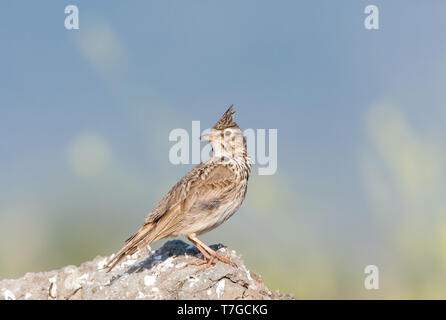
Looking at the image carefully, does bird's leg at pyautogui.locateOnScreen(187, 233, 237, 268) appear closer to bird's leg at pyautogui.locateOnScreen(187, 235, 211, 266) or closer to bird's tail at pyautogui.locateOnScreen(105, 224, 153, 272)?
bird's leg at pyautogui.locateOnScreen(187, 235, 211, 266)

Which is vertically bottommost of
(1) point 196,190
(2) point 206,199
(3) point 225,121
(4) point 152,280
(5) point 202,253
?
(4) point 152,280

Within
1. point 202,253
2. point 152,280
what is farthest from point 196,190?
point 152,280

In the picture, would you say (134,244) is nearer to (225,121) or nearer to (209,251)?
(209,251)

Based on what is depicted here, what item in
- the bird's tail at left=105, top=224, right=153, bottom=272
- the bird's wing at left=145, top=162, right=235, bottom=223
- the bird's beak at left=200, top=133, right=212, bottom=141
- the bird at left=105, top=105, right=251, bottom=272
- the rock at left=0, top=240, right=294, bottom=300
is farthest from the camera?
the bird's beak at left=200, top=133, right=212, bottom=141

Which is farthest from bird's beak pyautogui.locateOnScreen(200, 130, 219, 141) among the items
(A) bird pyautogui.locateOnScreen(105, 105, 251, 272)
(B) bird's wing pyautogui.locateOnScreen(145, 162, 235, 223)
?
(B) bird's wing pyautogui.locateOnScreen(145, 162, 235, 223)

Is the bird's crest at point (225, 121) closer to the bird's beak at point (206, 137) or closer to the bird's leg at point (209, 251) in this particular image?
the bird's beak at point (206, 137)
